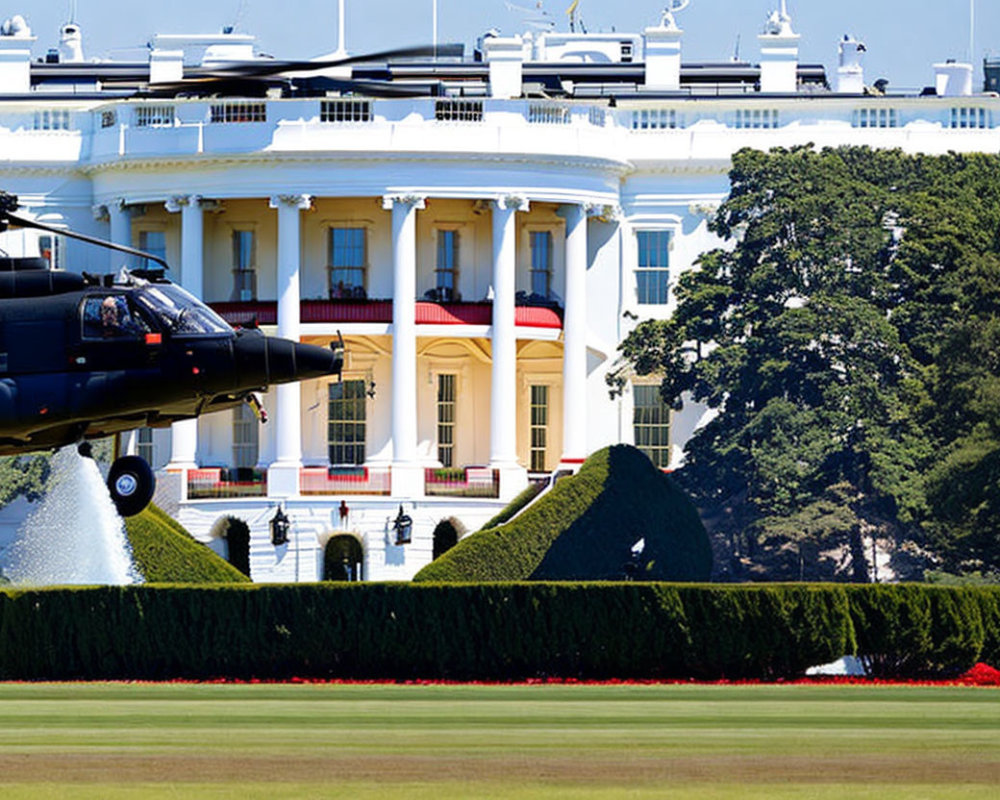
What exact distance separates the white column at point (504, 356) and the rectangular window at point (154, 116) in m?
9.75

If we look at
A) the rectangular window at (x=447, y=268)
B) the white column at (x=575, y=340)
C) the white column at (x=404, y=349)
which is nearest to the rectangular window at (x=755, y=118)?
the white column at (x=575, y=340)

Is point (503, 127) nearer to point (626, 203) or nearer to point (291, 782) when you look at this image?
point (626, 203)

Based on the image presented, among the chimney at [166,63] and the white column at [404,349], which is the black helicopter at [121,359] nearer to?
the white column at [404,349]

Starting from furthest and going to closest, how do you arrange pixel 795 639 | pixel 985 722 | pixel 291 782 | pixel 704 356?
pixel 704 356 < pixel 795 639 < pixel 985 722 < pixel 291 782

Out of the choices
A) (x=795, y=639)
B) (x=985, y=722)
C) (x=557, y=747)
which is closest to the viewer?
(x=557, y=747)

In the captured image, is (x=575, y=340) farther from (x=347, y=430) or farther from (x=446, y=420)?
(x=347, y=430)

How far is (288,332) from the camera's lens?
104688mm

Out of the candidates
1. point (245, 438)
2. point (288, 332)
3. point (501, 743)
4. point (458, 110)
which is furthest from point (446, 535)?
point (501, 743)

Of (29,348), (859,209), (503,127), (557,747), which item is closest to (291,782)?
(557,747)

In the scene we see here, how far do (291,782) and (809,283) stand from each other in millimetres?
56488

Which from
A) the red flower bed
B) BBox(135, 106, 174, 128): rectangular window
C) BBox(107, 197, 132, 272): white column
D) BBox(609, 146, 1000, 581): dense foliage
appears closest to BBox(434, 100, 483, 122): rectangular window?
BBox(135, 106, 174, 128): rectangular window

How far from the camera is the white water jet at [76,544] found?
3246 inches

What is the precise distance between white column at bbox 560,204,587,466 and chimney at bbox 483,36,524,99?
12.4 feet

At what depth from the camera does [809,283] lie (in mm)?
100062
